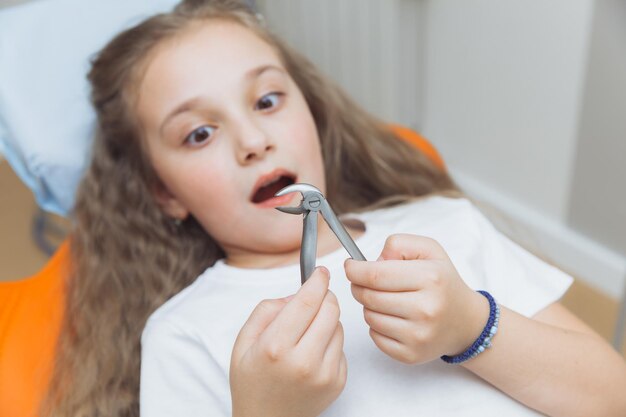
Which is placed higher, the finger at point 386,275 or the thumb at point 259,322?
the finger at point 386,275

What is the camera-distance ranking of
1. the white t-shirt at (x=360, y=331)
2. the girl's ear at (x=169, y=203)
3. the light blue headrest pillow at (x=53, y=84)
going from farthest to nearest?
the light blue headrest pillow at (x=53, y=84) → the girl's ear at (x=169, y=203) → the white t-shirt at (x=360, y=331)

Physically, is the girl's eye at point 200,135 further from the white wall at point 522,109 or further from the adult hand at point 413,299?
the white wall at point 522,109

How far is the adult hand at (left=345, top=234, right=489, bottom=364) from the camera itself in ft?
2.13

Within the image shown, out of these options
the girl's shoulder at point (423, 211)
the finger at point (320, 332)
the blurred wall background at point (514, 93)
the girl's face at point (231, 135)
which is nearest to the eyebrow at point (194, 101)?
the girl's face at point (231, 135)

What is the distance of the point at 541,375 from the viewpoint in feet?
2.47

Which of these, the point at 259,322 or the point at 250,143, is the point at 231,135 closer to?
the point at 250,143

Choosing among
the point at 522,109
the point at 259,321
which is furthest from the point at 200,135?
the point at 522,109

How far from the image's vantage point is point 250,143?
86 centimetres

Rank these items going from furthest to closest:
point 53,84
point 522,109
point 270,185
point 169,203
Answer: point 522,109 < point 53,84 < point 169,203 < point 270,185

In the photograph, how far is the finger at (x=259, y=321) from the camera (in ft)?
2.19

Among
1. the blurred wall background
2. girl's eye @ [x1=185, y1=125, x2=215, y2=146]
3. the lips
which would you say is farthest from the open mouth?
the blurred wall background

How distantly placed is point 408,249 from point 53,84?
2.50 ft

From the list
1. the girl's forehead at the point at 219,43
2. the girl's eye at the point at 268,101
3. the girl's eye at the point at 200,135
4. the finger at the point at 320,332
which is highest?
the girl's forehead at the point at 219,43

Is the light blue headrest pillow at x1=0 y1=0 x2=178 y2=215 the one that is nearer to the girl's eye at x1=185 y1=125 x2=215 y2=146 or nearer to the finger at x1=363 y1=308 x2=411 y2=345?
the girl's eye at x1=185 y1=125 x2=215 y2=146
